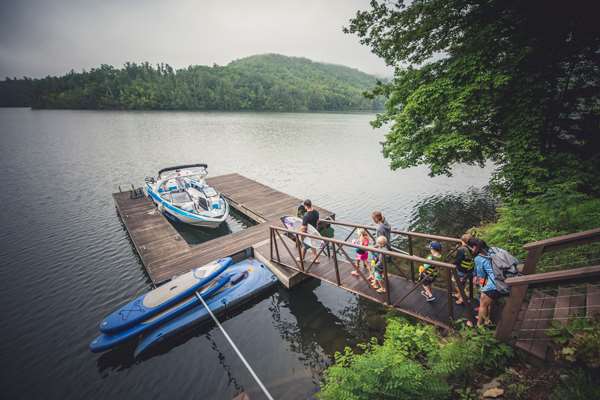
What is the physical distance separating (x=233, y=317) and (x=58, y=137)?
55345 mm

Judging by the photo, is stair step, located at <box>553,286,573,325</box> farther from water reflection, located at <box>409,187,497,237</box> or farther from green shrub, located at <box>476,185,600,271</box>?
water reflection, located at <box>409,187,497,237</box>

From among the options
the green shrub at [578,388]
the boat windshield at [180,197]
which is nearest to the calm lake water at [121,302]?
the boat windshield at [180,197]

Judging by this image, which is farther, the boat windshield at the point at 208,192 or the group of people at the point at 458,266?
the boat windshield at the point at 208,192

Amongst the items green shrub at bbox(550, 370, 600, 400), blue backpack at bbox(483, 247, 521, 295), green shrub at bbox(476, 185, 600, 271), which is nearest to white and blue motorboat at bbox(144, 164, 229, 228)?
blue backpack at bbox(483, 247, 521, 295)

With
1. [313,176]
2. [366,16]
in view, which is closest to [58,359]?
[366,16]

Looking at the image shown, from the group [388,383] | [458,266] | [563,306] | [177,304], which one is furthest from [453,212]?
[177,304]

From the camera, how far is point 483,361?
3.87 m

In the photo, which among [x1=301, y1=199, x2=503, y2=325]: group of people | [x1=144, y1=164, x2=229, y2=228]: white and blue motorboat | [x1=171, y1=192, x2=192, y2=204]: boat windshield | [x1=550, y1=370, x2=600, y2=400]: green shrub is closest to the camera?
[x1=550, y1=370, x2=600, y2=400]: green shrub

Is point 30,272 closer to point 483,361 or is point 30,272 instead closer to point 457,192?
point 483,361

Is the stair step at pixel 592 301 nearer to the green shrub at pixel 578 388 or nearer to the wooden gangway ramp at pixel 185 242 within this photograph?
the green shrub at pixel 578 388

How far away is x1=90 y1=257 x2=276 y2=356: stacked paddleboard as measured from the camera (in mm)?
7273

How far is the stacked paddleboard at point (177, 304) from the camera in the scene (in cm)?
727

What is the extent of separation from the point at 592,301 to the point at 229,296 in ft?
29.2

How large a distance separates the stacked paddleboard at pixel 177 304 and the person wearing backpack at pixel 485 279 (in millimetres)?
6880
